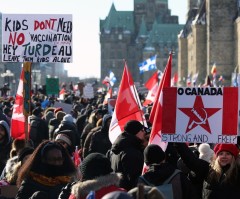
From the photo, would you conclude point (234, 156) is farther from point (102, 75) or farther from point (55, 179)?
point (102, 75)

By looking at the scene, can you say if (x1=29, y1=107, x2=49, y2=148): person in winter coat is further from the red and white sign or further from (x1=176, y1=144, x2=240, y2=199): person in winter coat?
(x1=176, y1=144, x2=240, y2=199): person in winter coat

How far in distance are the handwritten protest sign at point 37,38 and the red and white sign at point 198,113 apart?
16.2ft

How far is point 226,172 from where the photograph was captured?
7379 mm

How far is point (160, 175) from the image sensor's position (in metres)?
7.04

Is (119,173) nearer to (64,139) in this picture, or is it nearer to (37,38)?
(64,139)

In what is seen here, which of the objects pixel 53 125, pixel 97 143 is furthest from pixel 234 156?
pixel 53 125

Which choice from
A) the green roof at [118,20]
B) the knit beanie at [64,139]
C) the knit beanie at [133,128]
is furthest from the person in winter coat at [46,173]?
the green roof at [118,20]

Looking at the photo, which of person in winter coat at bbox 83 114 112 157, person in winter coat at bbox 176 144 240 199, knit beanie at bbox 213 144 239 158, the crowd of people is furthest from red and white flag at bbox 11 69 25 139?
knit beanie at bbox 213 144 239 158

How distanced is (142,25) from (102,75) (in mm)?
10599

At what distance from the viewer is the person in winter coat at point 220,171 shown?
24.0 feet

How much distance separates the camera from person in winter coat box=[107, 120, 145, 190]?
8.49 metres

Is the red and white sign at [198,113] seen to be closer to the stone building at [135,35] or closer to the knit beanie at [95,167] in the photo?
the knit beanie at [95,167]

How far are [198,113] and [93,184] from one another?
210 centimetres

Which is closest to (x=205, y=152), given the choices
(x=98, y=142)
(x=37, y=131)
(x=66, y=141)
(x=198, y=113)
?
(x=198, y=113)
